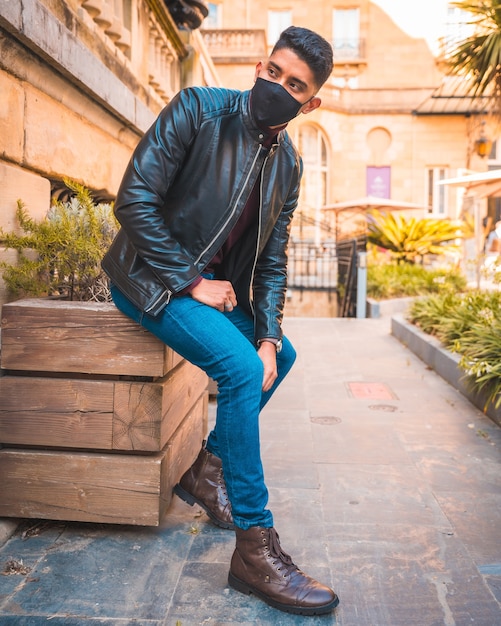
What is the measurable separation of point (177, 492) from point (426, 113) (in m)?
24.4

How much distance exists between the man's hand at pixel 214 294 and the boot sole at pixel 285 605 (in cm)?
99

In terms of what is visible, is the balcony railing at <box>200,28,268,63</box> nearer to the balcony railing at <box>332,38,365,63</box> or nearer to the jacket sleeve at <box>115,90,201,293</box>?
the balcony railing at <box>332,38,365,63</box>

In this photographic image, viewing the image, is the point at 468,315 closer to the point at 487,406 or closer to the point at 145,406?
the point at 487,406

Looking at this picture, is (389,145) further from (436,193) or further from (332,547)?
(332,547)

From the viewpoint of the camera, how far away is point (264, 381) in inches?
98.9

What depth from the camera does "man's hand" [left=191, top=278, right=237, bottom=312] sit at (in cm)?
229

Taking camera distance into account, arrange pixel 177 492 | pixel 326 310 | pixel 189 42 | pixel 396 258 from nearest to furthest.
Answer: pixel 177 492
pixel 189 42
pixel 326 310
pixel 396 258

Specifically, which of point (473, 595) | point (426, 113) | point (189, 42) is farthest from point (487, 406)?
point (426, 113)

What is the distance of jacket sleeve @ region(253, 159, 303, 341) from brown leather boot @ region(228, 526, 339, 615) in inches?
34.1

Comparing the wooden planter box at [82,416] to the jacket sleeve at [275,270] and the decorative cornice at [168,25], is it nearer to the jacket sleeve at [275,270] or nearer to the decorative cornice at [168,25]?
the jacket sleeve at [275,270]

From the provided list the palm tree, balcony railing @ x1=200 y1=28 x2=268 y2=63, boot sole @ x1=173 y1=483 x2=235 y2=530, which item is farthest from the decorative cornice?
balcony railing @ x1=200 y1=28 x2=268 y2=63

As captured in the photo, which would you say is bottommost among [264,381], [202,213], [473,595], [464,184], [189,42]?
[473,595]

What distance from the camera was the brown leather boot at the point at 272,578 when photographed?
6.98ft

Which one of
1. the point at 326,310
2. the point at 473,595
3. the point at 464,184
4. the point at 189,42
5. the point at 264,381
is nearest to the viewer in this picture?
the point at 473,595
